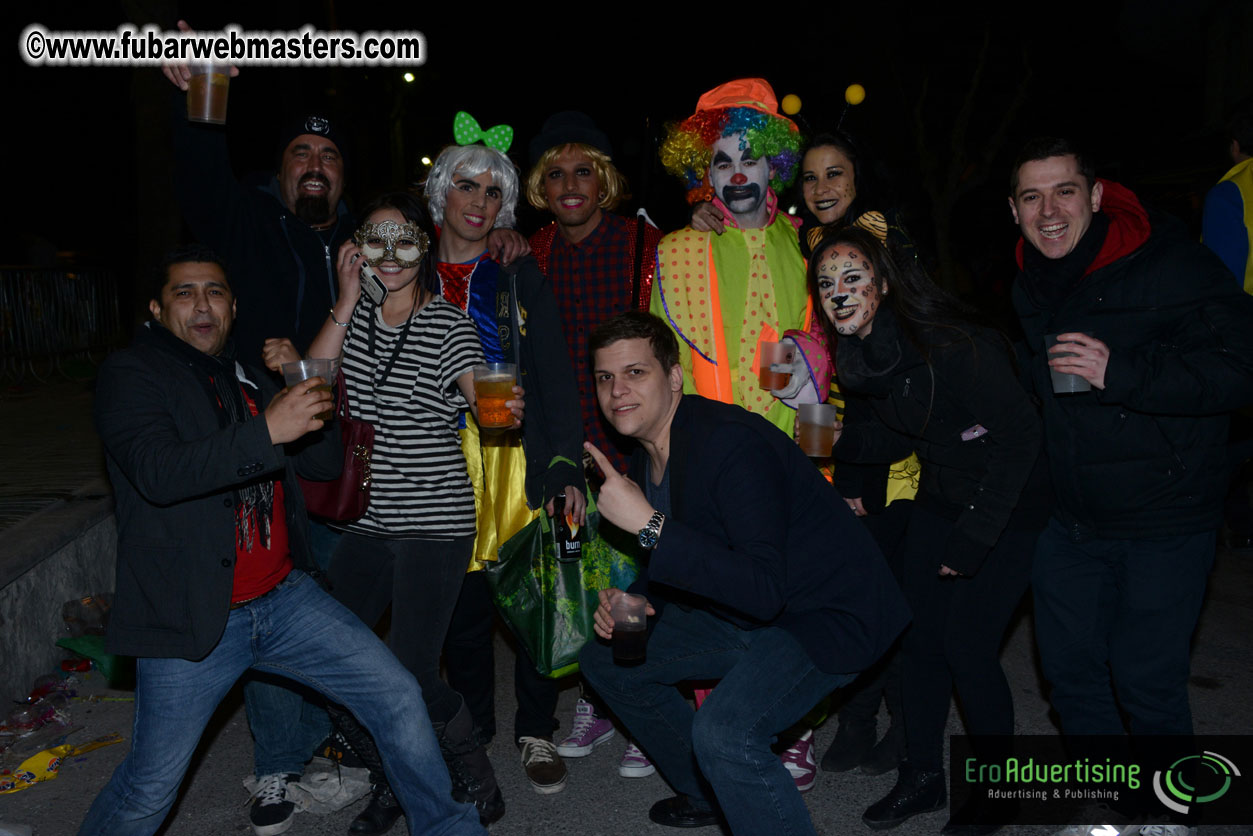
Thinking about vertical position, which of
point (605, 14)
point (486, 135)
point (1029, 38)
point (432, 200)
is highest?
point (605, 14)

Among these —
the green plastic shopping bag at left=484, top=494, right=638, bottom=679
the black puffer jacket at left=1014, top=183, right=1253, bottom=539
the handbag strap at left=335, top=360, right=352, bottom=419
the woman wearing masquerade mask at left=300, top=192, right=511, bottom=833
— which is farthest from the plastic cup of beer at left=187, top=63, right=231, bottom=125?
the black puffer jacket at left=1014, top=183, right=1253, bottom=539

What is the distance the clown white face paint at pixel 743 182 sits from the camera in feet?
13.6

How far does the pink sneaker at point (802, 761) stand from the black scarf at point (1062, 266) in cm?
192

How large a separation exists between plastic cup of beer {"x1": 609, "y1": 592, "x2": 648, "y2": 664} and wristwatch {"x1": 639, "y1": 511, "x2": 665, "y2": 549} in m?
0.41

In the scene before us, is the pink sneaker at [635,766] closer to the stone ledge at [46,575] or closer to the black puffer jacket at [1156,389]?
the black puffer jacket at [1156,389]

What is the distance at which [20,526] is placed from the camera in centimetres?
513

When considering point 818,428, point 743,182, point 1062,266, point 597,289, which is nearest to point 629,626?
point 818,428

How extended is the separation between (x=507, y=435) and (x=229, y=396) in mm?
1251

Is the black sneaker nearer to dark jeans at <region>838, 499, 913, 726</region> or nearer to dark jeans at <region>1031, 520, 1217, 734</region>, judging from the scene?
dark jeans at <region>838, 499, 913, 726</region>

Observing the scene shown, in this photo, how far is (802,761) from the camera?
3818mm

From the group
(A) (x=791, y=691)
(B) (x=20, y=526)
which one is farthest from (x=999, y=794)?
(B) (x=20, y=526)

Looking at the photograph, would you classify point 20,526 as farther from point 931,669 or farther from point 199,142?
point 931,669

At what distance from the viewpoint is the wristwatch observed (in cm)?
275

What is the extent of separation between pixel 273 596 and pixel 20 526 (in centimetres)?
299
